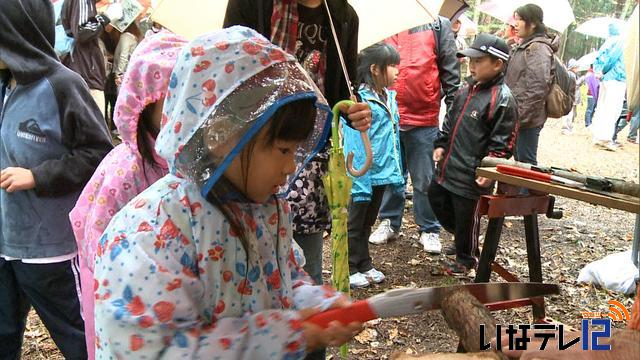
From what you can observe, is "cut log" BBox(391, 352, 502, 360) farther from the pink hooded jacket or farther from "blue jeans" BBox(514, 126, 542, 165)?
"blue jeans" BBox(514, 126, 542, 165)

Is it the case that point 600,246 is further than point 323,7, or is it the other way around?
point 600,246

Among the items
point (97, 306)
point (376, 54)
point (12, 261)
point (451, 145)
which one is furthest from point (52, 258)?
point (451, 145)

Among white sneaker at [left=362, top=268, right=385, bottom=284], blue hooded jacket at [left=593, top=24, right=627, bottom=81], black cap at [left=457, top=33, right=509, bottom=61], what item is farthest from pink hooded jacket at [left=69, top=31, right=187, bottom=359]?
blue hooded jacket at [left=593, top=24, right=627, bottom=81]

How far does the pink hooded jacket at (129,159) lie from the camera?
6.36 ft

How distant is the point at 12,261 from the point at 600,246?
5695 mm

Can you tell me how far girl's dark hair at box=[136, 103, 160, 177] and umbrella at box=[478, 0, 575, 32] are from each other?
7022 millimetres

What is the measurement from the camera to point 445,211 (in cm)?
475

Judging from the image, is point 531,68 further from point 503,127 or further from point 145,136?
point 145,136

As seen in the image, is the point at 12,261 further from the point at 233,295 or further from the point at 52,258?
the point at 233,295

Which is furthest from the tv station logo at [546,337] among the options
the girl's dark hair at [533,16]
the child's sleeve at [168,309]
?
the girl's dark hair at [533,16]

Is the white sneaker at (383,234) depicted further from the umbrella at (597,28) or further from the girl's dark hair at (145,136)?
the umbrella at (597,28)

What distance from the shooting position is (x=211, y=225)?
4.32 ft

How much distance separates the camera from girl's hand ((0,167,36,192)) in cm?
224

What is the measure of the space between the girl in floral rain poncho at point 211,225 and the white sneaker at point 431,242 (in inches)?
156
